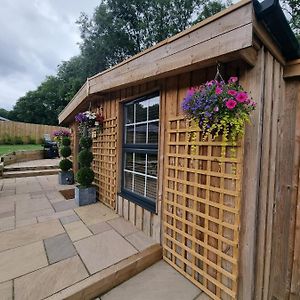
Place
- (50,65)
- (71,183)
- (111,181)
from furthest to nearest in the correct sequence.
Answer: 1. (50,65)
2. (71,183)
3. (111,181)

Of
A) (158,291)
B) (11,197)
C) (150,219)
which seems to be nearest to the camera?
(158,291)

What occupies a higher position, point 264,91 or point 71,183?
point 264,91

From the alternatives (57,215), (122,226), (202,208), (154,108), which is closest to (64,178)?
(57,215)

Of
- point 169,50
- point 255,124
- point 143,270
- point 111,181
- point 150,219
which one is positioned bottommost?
point 143,270

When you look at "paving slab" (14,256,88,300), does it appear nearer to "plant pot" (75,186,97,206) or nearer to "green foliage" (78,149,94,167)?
"plant pot" (75,186,97,206)

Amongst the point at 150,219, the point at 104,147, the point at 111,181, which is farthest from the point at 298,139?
the point at 104,147

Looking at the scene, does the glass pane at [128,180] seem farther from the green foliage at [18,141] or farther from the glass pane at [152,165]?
the green foliage at [18,141]

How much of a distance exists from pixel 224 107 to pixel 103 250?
194 cm

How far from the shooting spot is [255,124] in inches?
58.9

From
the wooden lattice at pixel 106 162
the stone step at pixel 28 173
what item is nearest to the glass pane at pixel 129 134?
the wooden lattice at pixel 106 162

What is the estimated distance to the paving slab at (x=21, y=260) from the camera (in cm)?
177

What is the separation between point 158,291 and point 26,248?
60.3 inches

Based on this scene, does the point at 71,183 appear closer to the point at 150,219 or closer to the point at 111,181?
the point at 111,181

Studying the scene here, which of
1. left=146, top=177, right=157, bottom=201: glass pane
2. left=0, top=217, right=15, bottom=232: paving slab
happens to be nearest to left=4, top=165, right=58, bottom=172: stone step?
left=0, top=217, right=15, bottom=232: paving slab
